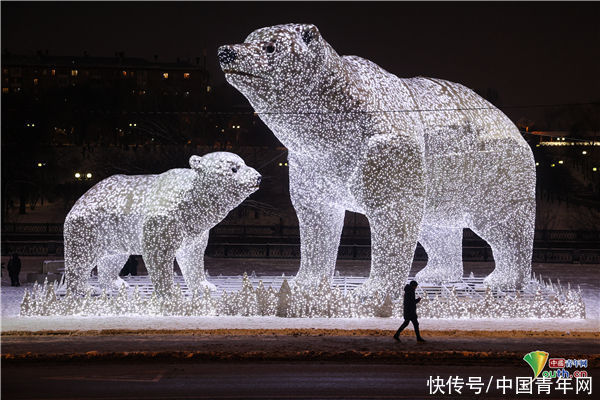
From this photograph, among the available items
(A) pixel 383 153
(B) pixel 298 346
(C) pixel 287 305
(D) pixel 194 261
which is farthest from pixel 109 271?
(A) pixel 383 153

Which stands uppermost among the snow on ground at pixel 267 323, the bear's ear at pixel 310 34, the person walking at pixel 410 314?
the bear's ear at pixel 310 34

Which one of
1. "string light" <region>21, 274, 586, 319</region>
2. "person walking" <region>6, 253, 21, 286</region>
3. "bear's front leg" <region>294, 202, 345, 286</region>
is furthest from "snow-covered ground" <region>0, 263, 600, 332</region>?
"person walking" <region>6, 253, 21, 286</region>

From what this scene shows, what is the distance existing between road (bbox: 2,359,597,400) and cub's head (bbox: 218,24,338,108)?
3.20 m

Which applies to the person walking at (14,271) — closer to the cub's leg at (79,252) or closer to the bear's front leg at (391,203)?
the cub's leg at (79,252)

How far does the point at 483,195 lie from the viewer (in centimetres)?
916

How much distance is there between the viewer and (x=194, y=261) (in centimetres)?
908

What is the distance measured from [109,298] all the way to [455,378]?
4.52 m

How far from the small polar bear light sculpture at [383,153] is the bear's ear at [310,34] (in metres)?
0.01

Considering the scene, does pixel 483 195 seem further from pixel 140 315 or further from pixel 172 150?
pixel 172 150

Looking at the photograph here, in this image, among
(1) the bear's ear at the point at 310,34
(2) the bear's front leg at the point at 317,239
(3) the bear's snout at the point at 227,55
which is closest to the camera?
(3) the bear's snout at the point at 227,55

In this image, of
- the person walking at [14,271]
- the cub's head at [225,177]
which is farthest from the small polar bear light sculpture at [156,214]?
the person walking at [14,271]

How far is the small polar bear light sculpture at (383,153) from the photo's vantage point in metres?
7.96

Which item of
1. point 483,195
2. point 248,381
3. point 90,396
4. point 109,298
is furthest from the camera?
point 483,195

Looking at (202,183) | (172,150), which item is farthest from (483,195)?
(172,150)
